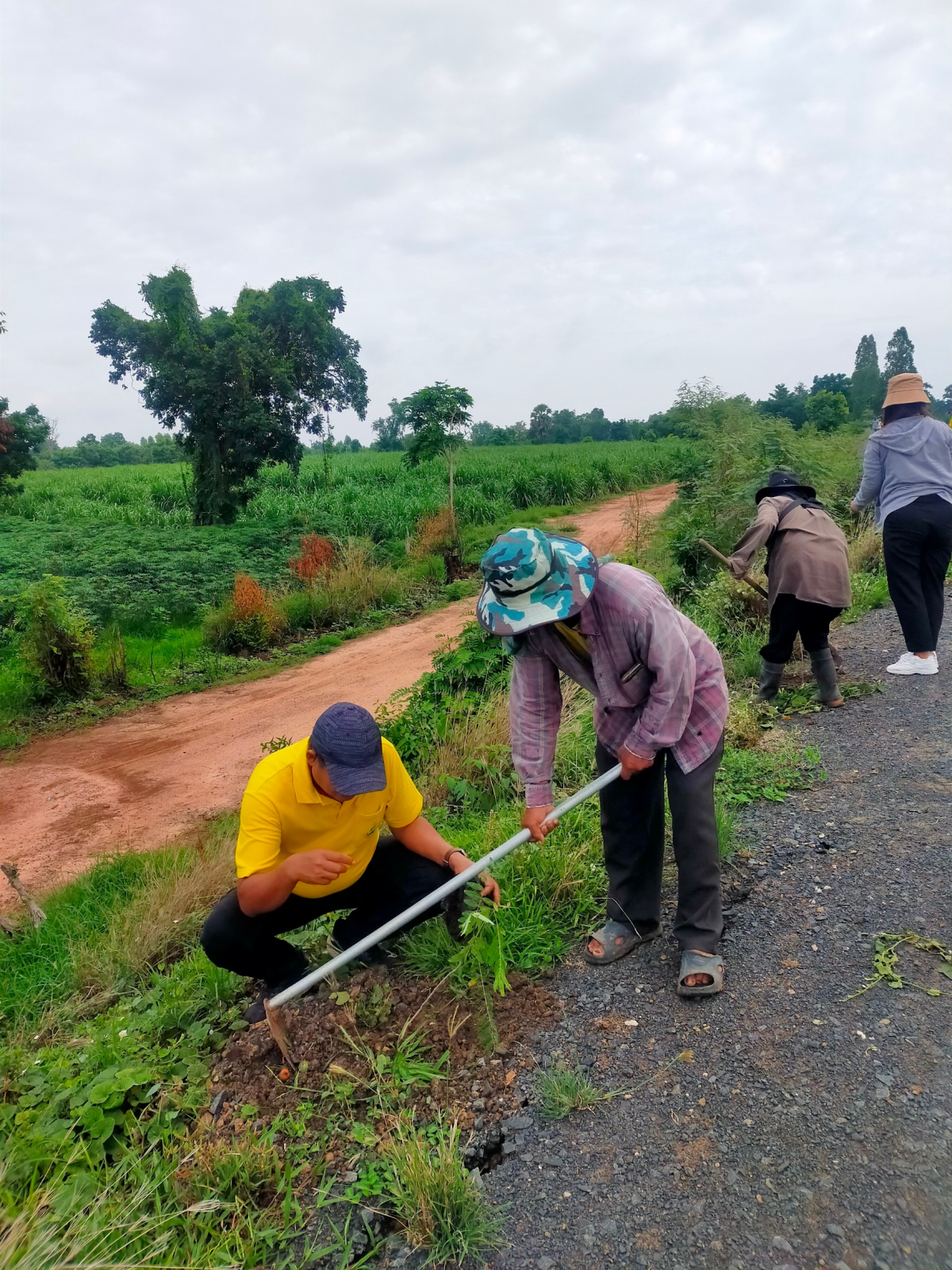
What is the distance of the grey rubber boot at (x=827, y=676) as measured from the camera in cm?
473

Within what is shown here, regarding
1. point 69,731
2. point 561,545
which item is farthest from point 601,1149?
point 69,731

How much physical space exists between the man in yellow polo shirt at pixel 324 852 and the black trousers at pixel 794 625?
2821 mm

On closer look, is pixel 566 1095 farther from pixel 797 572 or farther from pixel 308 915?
pixel 797 572

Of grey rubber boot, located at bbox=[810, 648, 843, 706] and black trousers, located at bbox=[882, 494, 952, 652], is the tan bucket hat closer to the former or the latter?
black trousers, located at bbox=[882, 494, 952, 652]

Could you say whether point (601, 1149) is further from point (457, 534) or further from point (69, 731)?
point (457, 534)

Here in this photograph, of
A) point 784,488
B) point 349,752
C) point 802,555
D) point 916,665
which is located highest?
point 784,488

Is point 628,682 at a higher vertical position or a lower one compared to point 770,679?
higher

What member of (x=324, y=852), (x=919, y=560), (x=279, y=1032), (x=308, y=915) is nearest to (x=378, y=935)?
(x=324, y=852)

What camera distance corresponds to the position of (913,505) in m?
4.72

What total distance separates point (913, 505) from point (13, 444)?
813 inches

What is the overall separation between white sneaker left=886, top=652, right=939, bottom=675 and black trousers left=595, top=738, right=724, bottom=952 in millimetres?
3091

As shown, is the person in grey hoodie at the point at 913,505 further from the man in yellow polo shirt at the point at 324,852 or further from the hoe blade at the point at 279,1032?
the hoe blade at the point at 279,1032

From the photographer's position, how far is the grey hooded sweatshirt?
15.4 feet

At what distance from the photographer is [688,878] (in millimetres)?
2527
